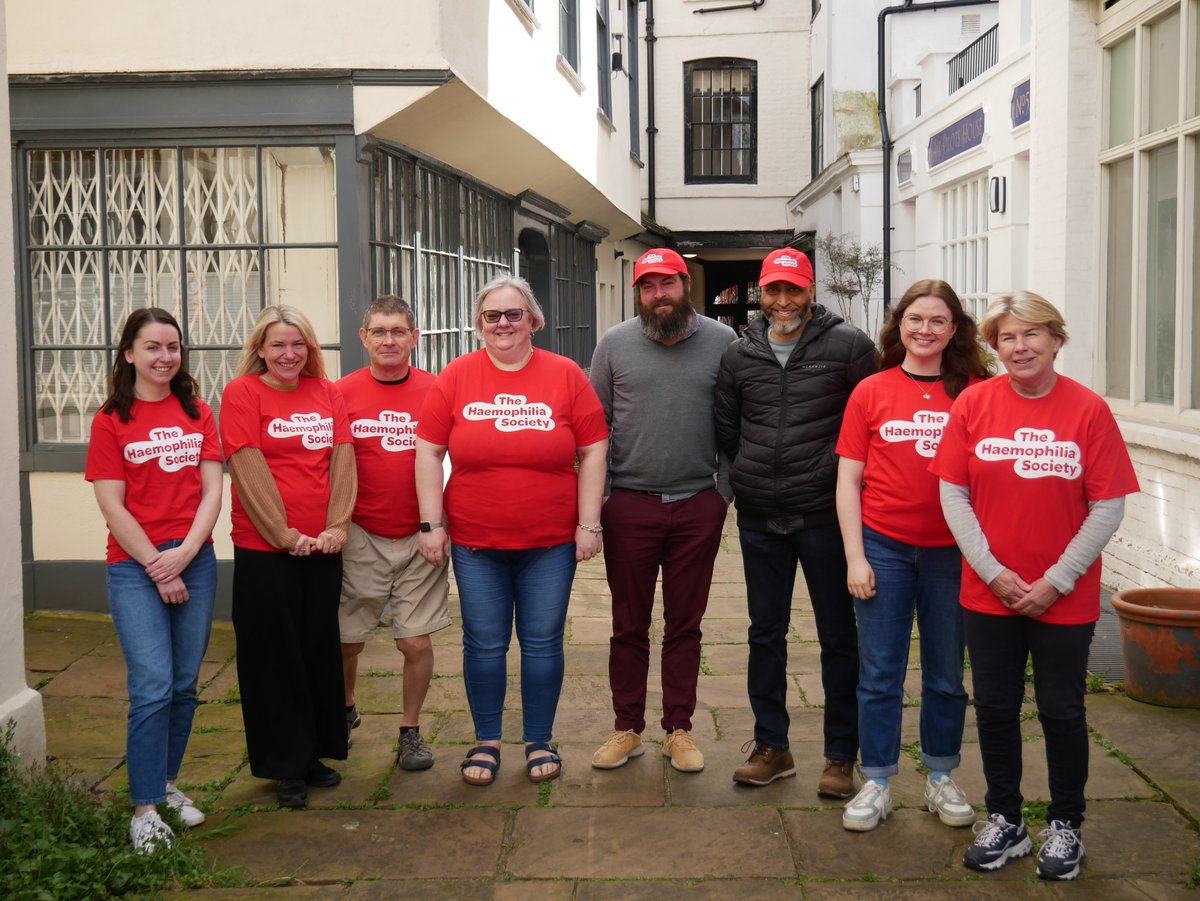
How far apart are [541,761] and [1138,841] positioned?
6.65ft

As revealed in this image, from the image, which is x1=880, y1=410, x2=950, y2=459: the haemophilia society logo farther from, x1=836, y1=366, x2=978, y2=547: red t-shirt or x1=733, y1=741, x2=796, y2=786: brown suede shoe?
x1=733, y1=741, x2=796, y2=786: brown suede shoe

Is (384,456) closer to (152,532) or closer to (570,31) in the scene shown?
(152,532)

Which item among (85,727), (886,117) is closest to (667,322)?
(85,727)

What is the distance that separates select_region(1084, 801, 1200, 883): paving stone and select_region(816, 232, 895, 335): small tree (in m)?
12.7

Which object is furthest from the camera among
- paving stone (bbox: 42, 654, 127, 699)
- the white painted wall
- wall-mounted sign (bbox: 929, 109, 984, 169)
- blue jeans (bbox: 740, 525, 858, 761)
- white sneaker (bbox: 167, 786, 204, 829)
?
wall-mounted sign (bbox: 929, 109, 984, 169)

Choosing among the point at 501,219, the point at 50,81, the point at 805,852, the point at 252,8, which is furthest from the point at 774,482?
the point at 501,219

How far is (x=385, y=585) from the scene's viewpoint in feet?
16.4

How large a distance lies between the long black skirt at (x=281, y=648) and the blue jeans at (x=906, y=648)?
1.88 metres

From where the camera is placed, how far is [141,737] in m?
4.24

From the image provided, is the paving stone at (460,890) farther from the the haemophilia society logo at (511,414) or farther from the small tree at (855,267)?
the small tree at (855,267)

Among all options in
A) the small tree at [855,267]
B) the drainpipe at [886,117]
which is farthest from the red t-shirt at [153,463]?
the small tree at [855,267]

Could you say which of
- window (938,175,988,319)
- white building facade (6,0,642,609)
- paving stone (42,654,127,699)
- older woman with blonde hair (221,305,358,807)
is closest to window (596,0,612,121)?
window (938,175,988,319)

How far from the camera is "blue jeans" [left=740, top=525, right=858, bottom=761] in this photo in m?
4.57

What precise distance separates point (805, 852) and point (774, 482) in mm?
1199
